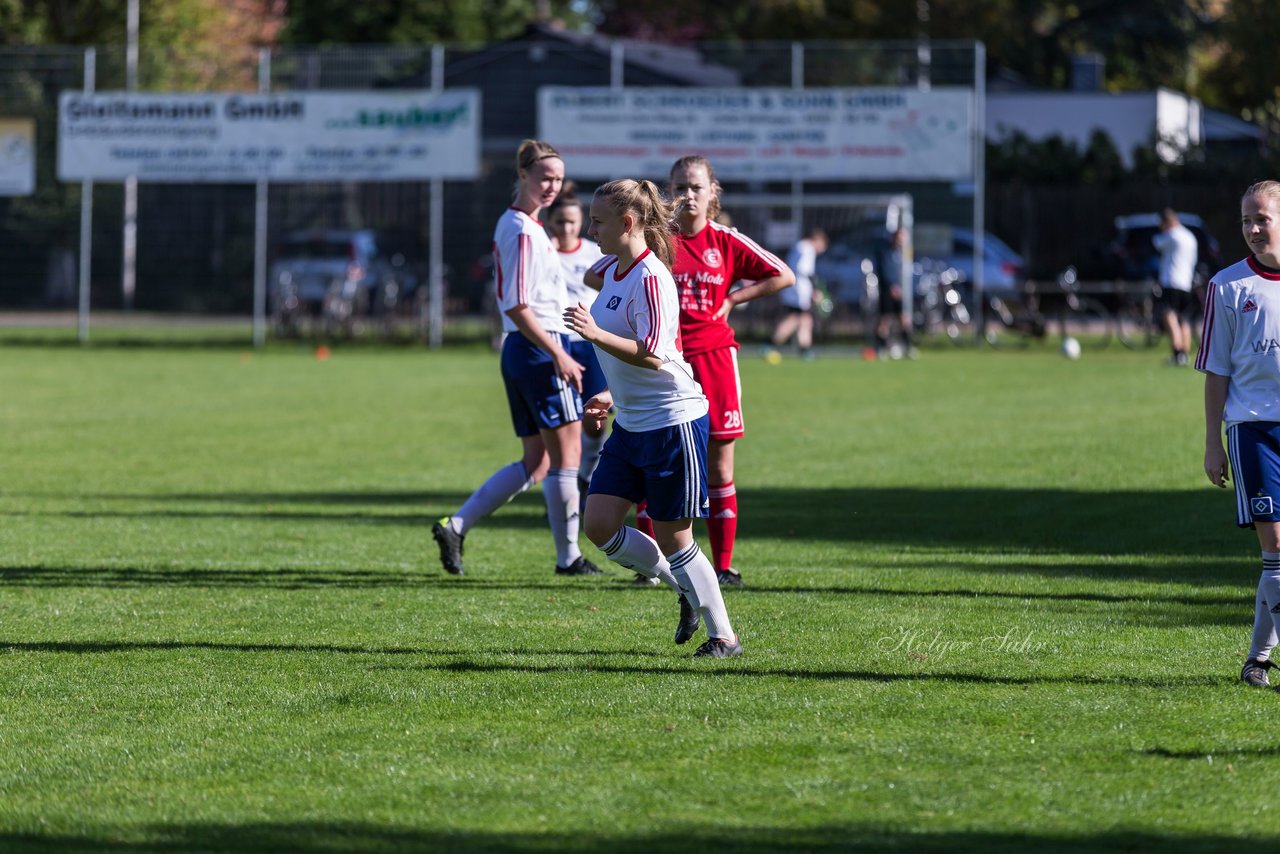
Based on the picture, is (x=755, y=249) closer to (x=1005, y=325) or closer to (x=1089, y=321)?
(x=1005, y=325)


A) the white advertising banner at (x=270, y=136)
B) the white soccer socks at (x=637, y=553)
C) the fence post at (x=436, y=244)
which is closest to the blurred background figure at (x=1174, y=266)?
the white advertising banner at (x=270, y=136)

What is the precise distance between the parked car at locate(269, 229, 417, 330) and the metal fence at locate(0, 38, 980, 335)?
23cm

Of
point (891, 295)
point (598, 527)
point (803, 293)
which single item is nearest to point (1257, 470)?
point (598, 527)

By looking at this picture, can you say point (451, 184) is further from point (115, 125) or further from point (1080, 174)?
point (1080, 174)

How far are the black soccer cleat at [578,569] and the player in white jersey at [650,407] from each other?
214 cm

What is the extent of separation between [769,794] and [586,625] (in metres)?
2.66

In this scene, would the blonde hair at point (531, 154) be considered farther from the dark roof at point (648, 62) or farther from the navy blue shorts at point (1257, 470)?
the dark roof at point (648, 62)

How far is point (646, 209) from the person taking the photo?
6531 millimetres

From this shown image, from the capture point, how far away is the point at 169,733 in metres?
5.62

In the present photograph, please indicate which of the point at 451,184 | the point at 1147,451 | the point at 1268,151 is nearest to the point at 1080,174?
the point at 1268,151

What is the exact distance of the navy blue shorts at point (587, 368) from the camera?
913cm

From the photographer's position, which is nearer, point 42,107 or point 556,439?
point 556,439

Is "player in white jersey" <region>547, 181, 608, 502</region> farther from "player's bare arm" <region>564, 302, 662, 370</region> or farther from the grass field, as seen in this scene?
"player's bare arm" <region>564, 302, 662, 370</region>

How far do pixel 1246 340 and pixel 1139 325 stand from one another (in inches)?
971
